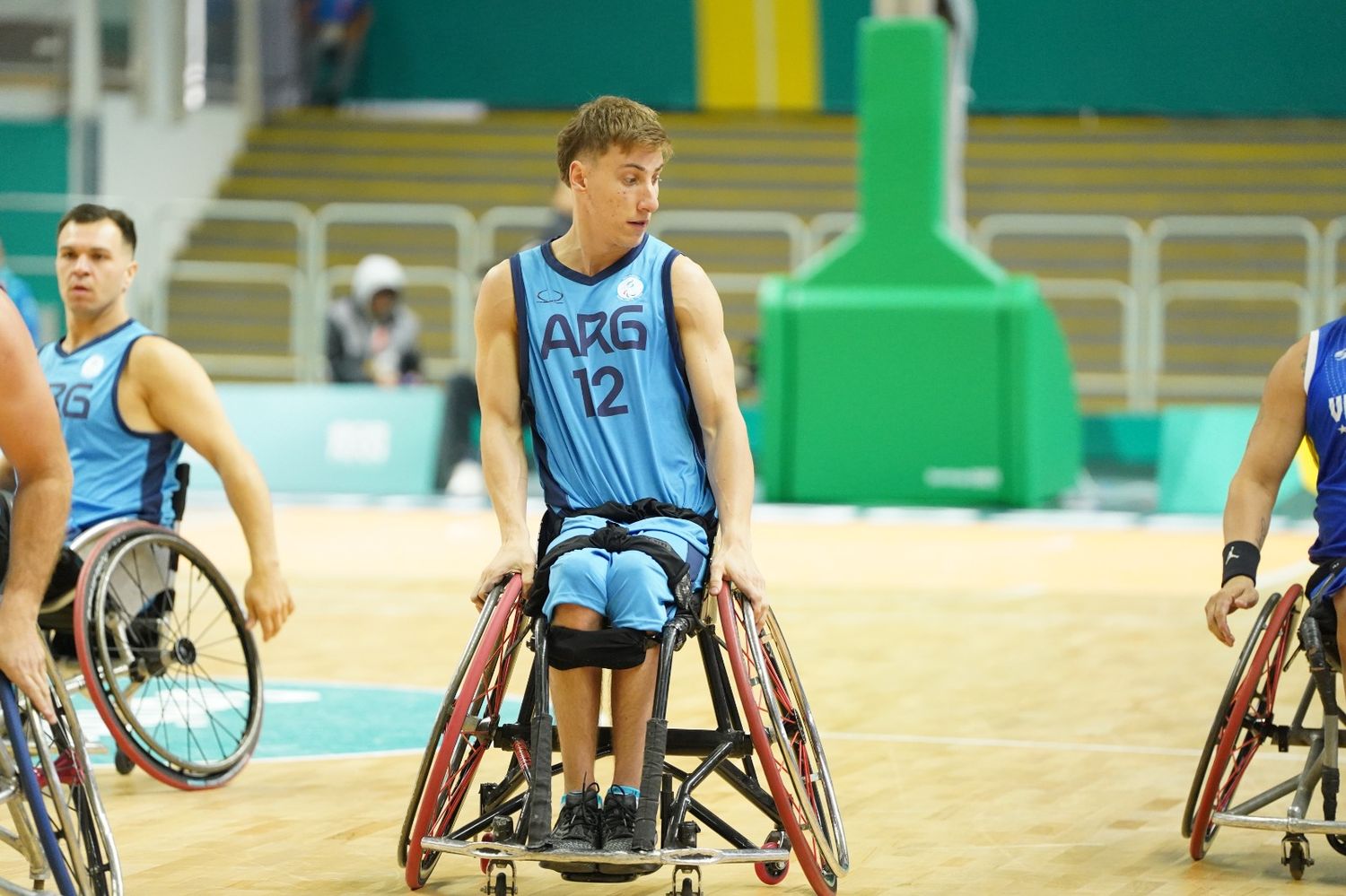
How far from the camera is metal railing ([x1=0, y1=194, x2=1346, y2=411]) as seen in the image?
16027mm

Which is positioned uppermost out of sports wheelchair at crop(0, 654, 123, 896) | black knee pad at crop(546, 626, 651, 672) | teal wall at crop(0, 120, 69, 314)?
teal wall at crop(0, 120, 69, 314)

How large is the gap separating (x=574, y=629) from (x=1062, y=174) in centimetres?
1713

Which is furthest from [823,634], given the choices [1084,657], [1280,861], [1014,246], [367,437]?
[1014,246]

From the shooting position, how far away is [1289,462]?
490 centimetres

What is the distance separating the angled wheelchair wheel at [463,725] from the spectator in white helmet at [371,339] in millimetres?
10835

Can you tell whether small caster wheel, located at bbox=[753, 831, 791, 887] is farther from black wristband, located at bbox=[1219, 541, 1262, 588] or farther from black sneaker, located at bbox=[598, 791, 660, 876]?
black wristband, located at bbox=[1219, 541, 1262, 588]

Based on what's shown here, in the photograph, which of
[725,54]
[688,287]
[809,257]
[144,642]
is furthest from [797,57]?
[688,287]

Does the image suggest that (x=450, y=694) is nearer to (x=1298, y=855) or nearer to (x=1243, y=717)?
(x=1243, y=717)

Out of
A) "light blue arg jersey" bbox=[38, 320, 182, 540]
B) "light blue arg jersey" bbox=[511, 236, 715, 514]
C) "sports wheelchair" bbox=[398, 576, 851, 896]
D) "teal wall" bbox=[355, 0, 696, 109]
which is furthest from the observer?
"teal wall" bbox=[355, 0, 696, 109]

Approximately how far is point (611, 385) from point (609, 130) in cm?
51

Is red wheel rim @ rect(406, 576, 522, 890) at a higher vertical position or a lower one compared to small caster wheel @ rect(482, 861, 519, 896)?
higher

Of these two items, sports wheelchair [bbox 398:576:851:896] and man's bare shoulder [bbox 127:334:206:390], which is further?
man's bare shoulder [bbox 127:334:206:390]

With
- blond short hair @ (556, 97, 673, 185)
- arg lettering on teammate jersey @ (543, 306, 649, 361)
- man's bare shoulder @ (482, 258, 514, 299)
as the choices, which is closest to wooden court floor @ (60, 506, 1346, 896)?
arg lettering on teammate jersey @ (543, 306, 649, 361)

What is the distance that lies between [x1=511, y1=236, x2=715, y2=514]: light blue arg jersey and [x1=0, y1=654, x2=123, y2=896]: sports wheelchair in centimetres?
117
